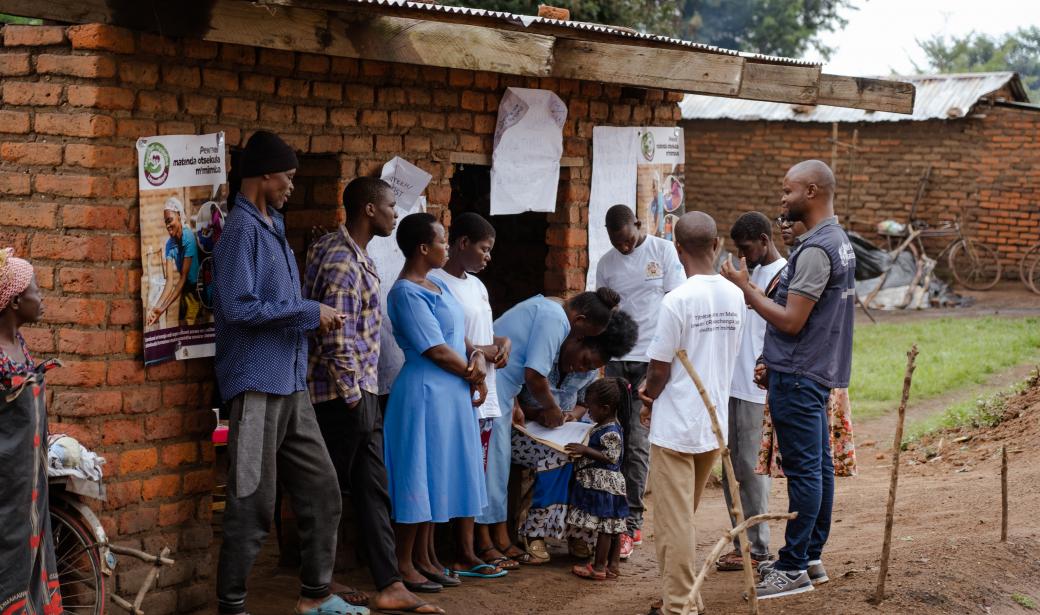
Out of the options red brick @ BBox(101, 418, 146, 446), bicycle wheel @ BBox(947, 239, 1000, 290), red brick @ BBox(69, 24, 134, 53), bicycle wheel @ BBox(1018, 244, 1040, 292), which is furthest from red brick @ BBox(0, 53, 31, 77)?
bicycle wheel @ BBox(1018, 244, 1040, 292)

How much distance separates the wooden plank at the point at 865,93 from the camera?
22.9ft

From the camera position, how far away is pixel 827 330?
17.1 ft

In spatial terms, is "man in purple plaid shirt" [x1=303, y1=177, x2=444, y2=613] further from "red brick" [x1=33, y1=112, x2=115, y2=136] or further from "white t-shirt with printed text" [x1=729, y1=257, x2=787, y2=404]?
"white t-shirt with printed text" [x1=729, y1=257, x2=787, y2=404]

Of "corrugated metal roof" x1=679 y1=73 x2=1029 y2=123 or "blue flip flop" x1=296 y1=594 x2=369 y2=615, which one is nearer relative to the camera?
"blue flip flop" x1=296 y1=594 x2=369 y2=615

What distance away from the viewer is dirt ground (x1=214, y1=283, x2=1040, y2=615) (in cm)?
520

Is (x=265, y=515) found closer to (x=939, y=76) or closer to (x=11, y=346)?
(x=11, y=346)

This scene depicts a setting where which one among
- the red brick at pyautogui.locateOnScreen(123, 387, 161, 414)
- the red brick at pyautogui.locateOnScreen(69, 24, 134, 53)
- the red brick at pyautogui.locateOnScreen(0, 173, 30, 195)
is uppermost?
the red brick at pyautogui.locateOnScreen(69, 24, 134, 53)

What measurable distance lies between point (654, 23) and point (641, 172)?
9.66 metres

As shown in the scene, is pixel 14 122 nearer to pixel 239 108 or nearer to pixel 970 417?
pixel 239 108

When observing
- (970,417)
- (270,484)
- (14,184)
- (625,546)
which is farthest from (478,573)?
(970,417)

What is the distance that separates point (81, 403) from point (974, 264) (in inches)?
613

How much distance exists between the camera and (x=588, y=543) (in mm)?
6387

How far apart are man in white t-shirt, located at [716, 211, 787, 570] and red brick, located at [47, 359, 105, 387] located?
3134mm

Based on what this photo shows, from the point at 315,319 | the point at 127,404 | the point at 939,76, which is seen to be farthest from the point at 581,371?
the point at 939,76
